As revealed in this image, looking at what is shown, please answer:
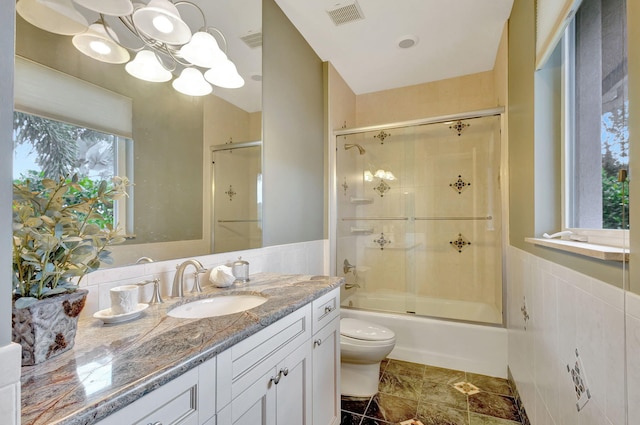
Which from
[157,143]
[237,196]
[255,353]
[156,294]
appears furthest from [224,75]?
[255,353]

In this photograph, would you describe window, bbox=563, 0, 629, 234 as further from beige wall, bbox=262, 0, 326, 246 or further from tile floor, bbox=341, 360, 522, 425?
beige wall, bbox=262, 0, 326, 246

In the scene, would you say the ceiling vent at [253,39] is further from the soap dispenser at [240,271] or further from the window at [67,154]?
the soap dispenser at [240,271]

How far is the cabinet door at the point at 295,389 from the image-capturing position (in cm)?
105

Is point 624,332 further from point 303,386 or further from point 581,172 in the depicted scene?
point 303,386

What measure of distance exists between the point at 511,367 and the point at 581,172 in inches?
57.0

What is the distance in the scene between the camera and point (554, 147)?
1438 mm

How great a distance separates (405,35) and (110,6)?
2005mm

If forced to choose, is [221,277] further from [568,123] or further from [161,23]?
[568,123]

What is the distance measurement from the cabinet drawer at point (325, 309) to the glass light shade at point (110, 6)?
1.35m

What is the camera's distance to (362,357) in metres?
1.88

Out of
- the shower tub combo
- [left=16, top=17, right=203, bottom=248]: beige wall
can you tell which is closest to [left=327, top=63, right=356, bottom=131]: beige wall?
the shower tub combo

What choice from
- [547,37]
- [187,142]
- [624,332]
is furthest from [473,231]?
[187,142]

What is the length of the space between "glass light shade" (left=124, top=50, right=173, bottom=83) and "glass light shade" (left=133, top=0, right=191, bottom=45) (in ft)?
0.27

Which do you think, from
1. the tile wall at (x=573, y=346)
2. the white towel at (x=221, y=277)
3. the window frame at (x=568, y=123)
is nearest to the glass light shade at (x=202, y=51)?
the white towel at (x=221, y=277)
